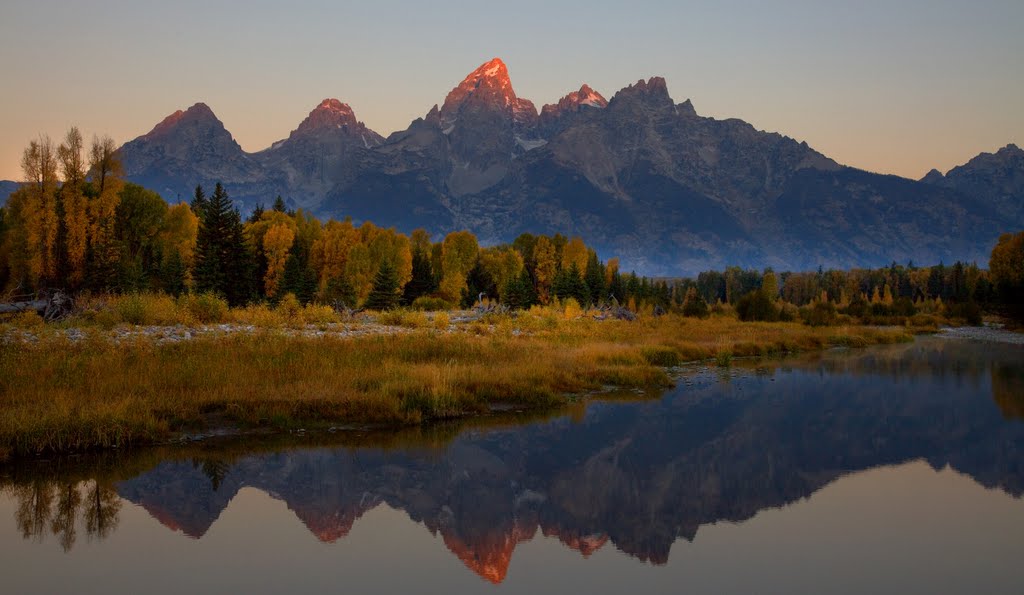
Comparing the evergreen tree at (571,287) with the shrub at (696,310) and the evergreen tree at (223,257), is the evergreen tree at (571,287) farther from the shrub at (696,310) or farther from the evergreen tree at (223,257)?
the evergreen tree at (223,257)

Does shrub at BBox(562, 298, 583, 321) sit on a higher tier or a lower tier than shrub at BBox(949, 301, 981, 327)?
higher

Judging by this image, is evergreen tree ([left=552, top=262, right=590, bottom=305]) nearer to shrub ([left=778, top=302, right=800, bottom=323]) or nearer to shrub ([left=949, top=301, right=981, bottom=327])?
shrub ([left=778, top=302, right=800, bottom=323])

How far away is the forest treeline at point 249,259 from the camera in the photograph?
4850 centimetres

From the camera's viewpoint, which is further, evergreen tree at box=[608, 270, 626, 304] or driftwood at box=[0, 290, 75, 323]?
evergreen tree at box=[608, 270, 626, 304]

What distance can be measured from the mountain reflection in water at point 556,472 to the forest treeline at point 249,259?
26189 millimetres

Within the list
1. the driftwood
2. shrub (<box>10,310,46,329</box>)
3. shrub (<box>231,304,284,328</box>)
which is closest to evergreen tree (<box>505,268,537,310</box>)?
shrub (<box>231,304,284,328</box>)

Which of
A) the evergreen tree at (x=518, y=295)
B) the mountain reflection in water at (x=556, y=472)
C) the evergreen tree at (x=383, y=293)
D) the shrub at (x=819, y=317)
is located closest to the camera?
the mountain reflection in water at (x=556, y=472)

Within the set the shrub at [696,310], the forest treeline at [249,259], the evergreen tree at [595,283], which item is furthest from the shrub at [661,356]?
the evergreen tree at [595,283]

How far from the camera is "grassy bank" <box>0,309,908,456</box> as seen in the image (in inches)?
605

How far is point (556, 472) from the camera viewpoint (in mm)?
15492

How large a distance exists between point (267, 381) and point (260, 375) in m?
0.66

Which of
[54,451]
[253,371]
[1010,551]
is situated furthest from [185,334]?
[1010,551]

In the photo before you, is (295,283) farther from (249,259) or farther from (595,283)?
(595,283)

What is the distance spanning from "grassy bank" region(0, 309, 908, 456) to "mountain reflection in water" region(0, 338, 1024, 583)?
1.01 meters
